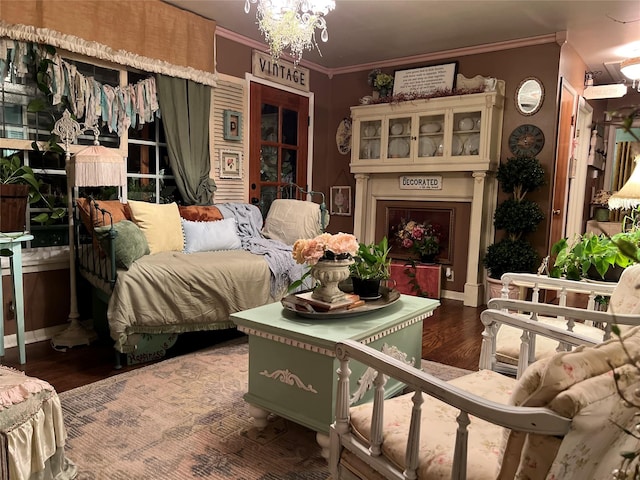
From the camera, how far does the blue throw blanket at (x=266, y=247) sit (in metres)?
3.48

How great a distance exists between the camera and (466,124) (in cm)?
484

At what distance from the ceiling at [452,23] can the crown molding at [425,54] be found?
50 mm

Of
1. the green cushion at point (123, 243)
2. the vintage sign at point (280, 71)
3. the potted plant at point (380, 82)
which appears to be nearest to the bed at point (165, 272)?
the green cushion at point (123, 243)

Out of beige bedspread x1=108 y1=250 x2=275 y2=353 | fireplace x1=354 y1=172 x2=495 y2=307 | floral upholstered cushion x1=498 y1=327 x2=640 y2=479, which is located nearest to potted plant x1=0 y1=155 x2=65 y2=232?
beige bedspread x1=108 y1=250 x2=275 y2=353

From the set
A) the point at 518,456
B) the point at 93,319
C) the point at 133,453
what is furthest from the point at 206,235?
the point at 518,456

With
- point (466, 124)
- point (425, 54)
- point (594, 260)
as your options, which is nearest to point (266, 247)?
point (594, 260)

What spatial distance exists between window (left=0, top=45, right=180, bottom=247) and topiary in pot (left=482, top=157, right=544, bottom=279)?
316 centimetres

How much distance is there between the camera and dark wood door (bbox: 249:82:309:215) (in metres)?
4.91

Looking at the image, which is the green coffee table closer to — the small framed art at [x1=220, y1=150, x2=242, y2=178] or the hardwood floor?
the hardwood floor

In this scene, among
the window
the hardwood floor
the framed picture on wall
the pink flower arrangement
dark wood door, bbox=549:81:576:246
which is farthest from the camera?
the framed picture on wall

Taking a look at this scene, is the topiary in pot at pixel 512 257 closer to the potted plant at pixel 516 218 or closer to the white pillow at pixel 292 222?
the potted plant at pixel 516 218

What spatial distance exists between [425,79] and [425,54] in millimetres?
282

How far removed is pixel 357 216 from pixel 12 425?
4508mm

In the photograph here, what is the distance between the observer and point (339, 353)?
1354 millimetres
